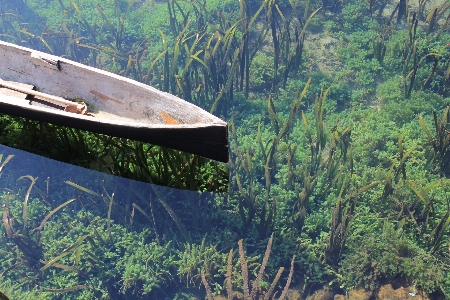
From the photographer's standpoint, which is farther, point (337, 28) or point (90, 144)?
point (337, 28)

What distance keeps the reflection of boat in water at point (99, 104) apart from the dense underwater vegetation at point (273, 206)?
13.9 inches

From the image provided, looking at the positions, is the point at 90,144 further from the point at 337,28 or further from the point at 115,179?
the point at 337,28

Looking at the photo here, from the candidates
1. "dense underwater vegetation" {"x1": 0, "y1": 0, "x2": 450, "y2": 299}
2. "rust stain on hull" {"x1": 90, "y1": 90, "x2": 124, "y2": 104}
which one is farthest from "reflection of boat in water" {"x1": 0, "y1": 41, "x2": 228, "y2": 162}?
"dense underwater vegetation" {"x1": 0, "y1": 0, "x2": 450, "y2": 299}

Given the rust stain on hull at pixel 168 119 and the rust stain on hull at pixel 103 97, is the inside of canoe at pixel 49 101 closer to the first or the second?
the rust stain on hull at pixel 103 97

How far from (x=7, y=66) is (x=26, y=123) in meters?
0.78

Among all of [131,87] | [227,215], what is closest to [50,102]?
[131,87]

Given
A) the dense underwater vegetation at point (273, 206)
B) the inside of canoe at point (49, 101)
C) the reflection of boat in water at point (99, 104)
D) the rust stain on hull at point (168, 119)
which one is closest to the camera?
the reflection of boat in water at point (99, 104)

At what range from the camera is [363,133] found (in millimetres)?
4820

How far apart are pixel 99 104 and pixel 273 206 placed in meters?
2.13

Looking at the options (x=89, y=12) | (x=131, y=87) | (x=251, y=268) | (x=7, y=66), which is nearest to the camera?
(x=251, y=268)

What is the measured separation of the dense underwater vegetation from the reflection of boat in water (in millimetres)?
353

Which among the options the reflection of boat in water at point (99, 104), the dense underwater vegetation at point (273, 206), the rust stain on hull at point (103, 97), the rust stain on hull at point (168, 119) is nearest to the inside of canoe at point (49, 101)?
the reflection of boat in water at point (99, 104)

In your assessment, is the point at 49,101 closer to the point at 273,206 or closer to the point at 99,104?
the point at 99,104

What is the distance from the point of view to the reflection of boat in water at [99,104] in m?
3.33
